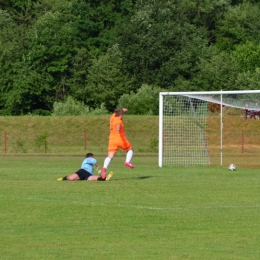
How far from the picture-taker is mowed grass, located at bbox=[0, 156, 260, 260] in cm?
A: 1116

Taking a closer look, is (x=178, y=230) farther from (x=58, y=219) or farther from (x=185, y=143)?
(x=185, y=143)

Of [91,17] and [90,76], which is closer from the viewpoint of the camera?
[90,76]

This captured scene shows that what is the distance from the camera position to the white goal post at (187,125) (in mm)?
32250

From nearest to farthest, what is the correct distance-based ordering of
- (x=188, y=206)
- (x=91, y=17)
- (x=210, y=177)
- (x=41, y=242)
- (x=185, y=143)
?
(x=41, y=242) → (x=188, y=206) → (x=210, y=177) → (x=185, y=143) → (x=91, y=17)

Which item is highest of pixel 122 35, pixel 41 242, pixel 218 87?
pixel 122 35

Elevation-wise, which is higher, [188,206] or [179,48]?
[179,48]

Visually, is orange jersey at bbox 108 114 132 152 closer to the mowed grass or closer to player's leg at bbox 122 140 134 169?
player's leg at bbox 122 140 134 169

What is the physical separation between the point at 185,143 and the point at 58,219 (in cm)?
1881

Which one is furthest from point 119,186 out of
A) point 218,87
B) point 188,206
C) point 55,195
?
point 218,87

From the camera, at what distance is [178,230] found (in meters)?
12.9

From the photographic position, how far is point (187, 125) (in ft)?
108

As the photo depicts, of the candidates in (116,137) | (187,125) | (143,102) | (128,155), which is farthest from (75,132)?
(116,137)

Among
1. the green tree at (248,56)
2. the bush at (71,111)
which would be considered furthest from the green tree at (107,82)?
the green tree at (248,56)

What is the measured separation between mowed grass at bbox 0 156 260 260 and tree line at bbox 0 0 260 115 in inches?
2410
